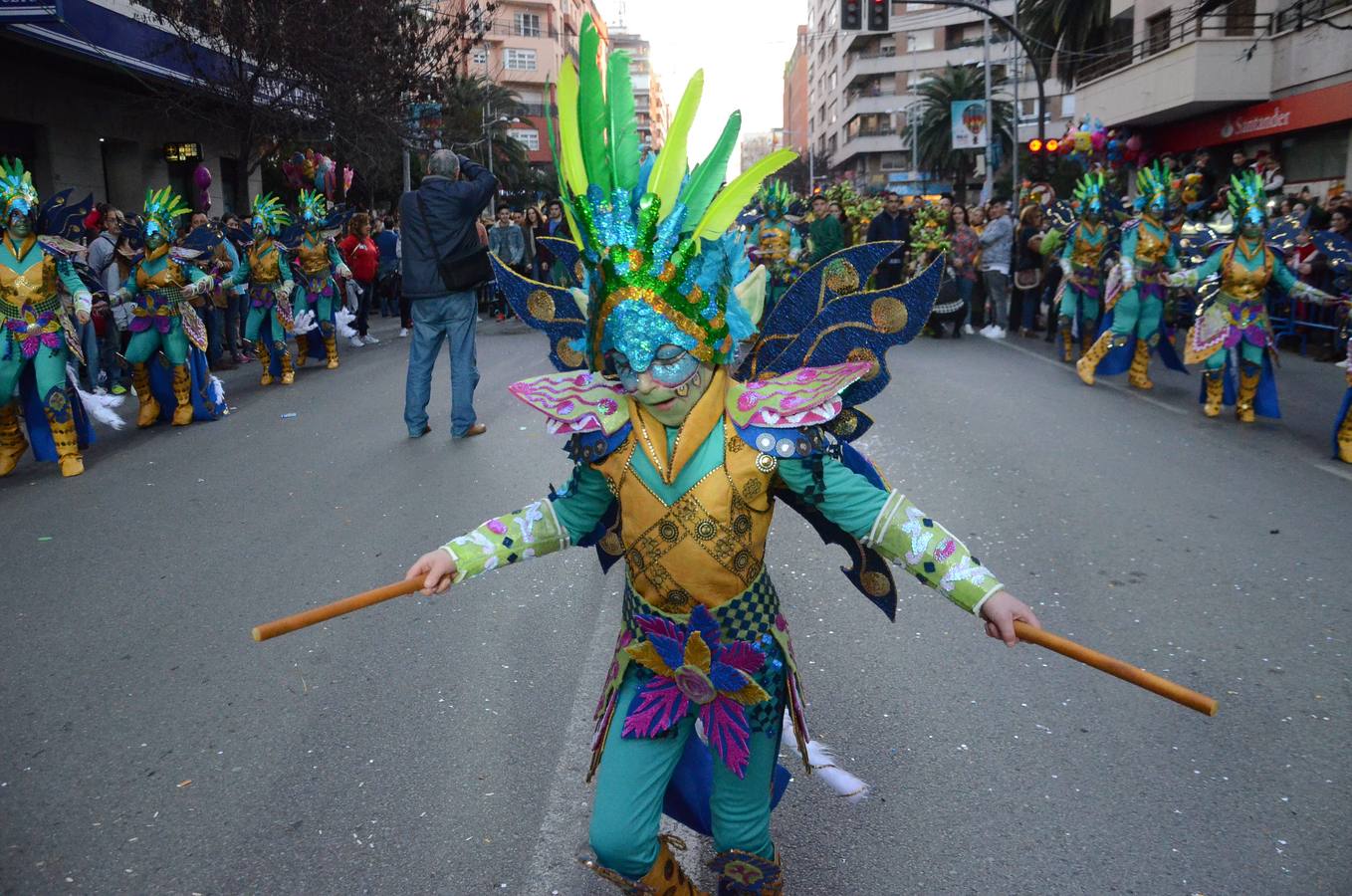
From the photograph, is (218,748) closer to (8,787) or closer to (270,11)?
(8,787)

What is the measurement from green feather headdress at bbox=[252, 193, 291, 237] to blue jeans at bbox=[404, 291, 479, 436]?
4619 mm

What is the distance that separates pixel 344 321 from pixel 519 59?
67158 millimetres

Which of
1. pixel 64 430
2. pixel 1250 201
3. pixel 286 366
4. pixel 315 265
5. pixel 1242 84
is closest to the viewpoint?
pixel 64 430

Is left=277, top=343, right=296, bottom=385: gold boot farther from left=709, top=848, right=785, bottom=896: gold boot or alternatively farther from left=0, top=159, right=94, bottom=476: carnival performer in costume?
left=709, top=848, right=785, bottom=896: gold boot

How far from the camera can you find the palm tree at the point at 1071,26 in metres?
32.7

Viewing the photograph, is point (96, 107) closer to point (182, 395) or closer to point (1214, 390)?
point (182, 395)

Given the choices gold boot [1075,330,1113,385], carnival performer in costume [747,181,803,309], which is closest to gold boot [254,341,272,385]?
carnival performer in costume [747,181,803,309]

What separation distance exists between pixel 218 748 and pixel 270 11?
1652 centimetres

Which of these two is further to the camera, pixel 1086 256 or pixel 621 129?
pixel 1086 256

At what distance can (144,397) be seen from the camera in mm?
10852

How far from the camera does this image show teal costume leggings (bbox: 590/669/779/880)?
8.14 ft

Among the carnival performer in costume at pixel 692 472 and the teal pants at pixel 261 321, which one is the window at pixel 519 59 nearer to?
the teal pants at pixel 261 321

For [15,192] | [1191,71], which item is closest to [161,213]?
[15,192]

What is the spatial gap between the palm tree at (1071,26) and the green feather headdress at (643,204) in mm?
32488
